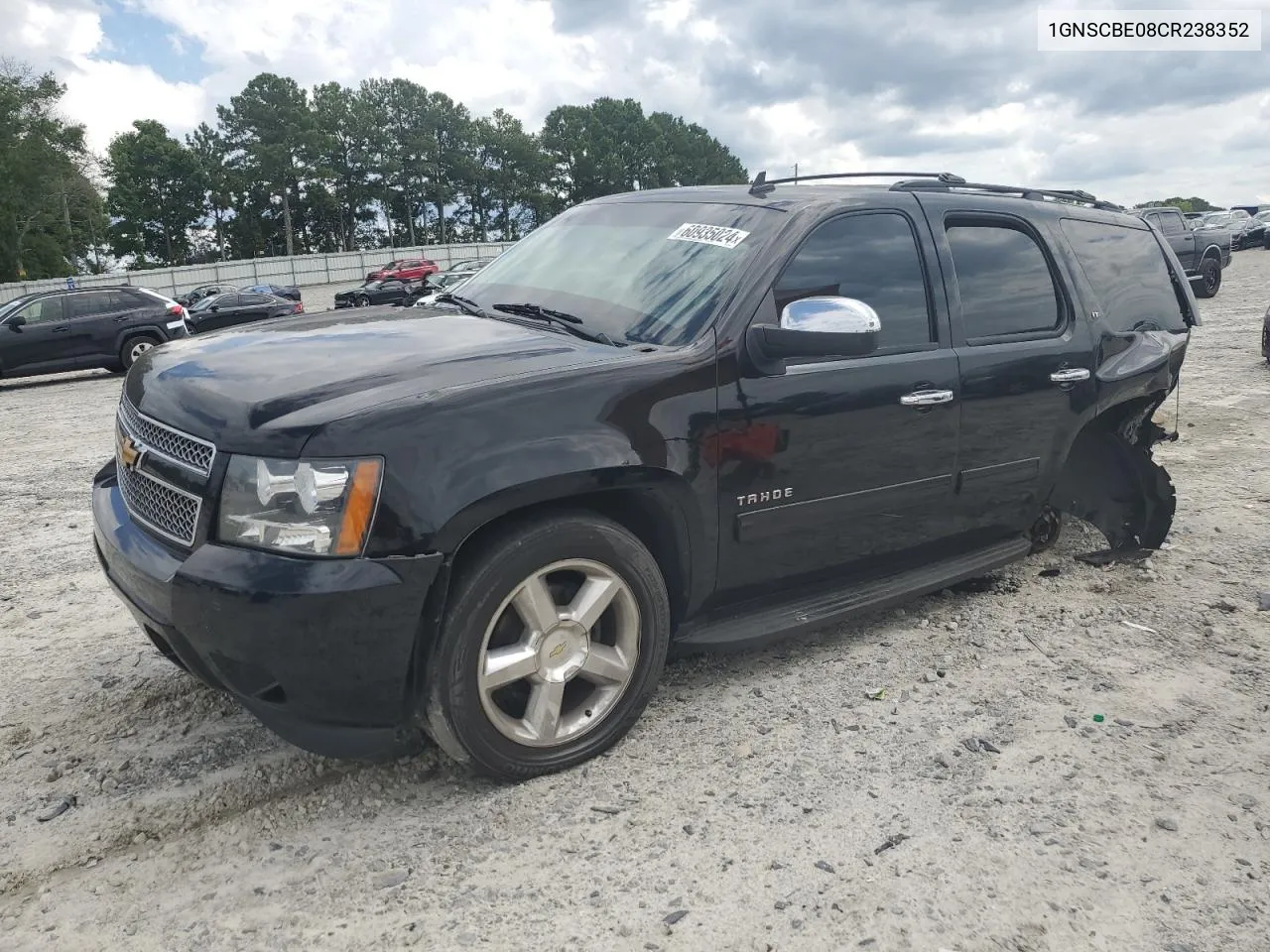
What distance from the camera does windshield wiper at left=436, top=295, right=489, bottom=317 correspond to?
12.5 feet

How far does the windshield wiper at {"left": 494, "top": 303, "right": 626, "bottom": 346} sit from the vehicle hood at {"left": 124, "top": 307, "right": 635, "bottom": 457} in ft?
0.24

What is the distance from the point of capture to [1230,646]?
155 inches

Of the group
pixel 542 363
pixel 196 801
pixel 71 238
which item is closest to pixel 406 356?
pixel 542 363

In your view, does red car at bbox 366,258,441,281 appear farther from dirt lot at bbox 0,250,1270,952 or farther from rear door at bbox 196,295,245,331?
dirt lot at bbox 0,250,1270,952

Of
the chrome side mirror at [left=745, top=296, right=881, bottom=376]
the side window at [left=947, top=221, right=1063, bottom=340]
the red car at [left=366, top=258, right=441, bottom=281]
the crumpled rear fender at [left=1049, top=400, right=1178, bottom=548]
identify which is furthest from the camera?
the red car at [left=366, top=258, right=441, bottom=281]

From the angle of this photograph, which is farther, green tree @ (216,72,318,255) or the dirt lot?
green tree @ (216,72,318,255)

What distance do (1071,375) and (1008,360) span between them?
0.45m

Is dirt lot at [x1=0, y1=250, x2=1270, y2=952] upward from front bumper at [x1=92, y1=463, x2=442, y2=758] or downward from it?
downward

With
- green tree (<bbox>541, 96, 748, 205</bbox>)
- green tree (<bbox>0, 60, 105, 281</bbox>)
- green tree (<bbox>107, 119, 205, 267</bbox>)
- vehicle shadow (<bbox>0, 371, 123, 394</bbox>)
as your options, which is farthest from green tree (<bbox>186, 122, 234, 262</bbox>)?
vehicle shadow (<bbox>0, 371, 123, 394</bbox>)

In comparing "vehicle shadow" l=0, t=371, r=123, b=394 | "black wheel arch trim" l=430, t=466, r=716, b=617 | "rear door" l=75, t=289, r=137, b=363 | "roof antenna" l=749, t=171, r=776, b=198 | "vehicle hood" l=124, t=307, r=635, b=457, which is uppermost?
"roof antenna" l=749, t=171, r=776, b=198

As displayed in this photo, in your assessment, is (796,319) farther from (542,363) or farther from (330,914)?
(330,914)

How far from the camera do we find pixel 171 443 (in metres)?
2.83

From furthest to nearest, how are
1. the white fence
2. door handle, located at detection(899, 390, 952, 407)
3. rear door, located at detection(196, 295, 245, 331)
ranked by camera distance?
the white fence < rear door, located at detection(196, 295, 245, 331) < door handle, located at detection(899, 390, 952, 407)

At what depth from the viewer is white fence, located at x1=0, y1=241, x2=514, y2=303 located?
50812mm
